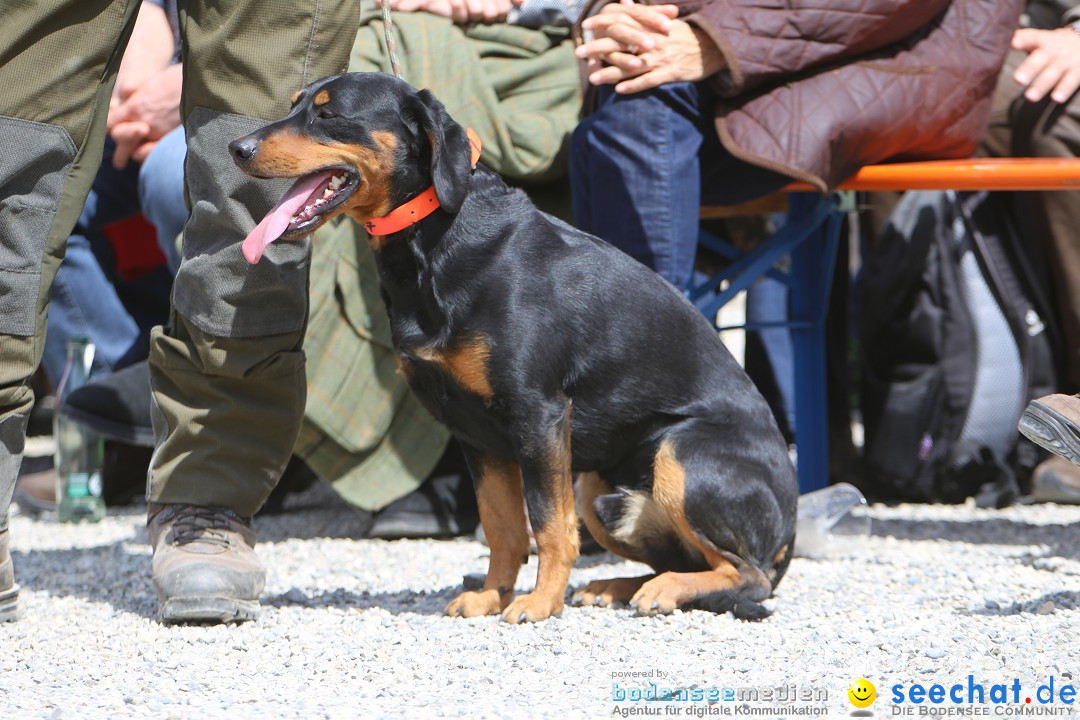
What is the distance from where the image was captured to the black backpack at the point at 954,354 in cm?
442

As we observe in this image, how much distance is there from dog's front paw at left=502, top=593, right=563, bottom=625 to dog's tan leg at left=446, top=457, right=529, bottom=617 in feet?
0.43

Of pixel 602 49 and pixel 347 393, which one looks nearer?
pixel 602 49

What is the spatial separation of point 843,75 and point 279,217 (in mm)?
1926

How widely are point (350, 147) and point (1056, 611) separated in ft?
6.21

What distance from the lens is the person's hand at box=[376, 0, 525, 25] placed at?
4164 mm

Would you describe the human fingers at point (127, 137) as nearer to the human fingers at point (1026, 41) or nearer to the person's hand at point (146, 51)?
the person's hand at point (146, 51)

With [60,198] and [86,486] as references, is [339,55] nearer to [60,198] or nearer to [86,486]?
[60,198]

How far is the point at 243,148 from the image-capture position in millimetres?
2533

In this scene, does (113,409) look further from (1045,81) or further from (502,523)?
(1045,81)

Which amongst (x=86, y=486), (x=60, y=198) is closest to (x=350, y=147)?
(x=60, y=198)

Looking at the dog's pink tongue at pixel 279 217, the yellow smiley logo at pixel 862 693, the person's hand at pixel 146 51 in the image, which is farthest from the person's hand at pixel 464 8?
Result: the yellow smiley logo at pixel 862 693

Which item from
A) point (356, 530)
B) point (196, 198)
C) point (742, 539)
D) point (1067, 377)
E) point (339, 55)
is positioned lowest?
point (356, 530)

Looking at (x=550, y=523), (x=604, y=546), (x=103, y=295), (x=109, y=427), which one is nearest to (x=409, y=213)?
(x=550, y=523)

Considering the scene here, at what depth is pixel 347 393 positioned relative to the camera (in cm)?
409
